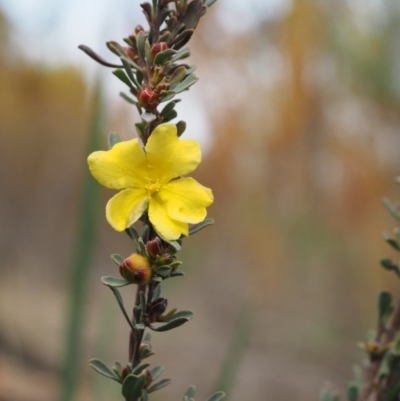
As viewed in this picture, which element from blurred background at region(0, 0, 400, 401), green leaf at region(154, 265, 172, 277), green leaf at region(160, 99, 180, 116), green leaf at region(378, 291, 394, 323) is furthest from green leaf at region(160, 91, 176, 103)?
blurred background at region(0, 0, 400, 401)

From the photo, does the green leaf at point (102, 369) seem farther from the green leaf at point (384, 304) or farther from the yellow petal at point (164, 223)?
the green leaf at point (384, 304)

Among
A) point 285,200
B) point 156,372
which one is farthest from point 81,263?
point 285,200

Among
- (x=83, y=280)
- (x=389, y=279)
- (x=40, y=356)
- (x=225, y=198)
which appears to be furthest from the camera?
(x=225, y=198)

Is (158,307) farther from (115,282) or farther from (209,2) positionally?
(209,2)

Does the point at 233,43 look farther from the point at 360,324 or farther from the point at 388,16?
the point at 360,324

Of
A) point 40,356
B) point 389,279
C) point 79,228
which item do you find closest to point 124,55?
point 79,228

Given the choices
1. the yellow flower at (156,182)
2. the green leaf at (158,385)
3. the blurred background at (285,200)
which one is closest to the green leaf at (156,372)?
the green leaf at (158,385)

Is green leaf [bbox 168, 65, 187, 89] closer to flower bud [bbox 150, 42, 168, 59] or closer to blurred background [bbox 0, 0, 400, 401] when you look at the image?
flower bud [bbox 150, 42, 168, 59]
